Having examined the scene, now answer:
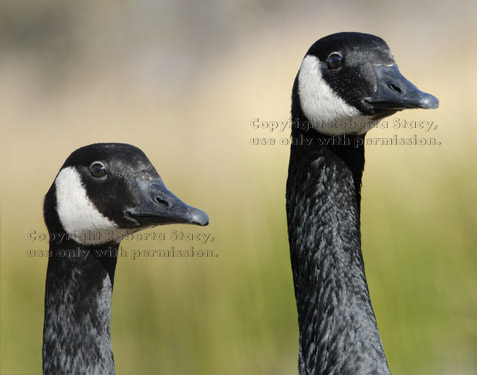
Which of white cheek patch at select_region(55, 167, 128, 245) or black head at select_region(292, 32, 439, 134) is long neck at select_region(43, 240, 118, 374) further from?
black head at select_region(292, 32, 439, 134)

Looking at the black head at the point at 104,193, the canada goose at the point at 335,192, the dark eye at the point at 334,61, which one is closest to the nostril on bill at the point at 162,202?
the black head at the point at 104,193

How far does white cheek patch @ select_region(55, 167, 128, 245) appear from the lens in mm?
3422

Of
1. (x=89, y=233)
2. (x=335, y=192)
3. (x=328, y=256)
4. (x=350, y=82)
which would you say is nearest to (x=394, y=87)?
(x=350, y=82)

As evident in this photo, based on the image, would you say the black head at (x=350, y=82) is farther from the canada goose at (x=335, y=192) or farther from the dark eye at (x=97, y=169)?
the dark eye at (x=97, y=169)

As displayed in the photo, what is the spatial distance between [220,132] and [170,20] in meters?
1.78

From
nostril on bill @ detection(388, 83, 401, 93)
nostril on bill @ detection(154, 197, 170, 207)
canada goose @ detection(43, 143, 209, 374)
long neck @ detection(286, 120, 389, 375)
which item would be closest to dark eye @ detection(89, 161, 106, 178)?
canada goose @ detection(43, 143, 209, 374)

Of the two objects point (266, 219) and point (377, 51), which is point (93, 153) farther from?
point (266, 219)

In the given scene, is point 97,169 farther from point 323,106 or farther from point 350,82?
point 350,82

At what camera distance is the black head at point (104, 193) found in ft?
11.1

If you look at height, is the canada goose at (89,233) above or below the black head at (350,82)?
below

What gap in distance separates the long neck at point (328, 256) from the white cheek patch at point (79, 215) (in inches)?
36.5

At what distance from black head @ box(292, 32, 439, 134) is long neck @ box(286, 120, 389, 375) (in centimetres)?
18

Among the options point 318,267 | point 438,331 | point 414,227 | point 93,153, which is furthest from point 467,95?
point 93,153

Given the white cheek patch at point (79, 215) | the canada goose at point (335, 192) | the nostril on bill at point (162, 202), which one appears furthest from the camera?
the canada goose at point (335, 192)
